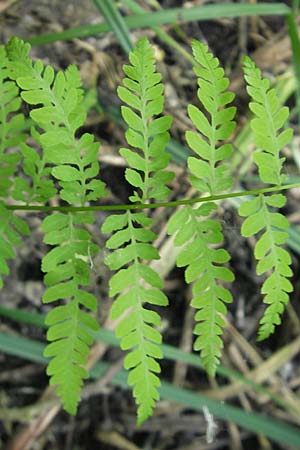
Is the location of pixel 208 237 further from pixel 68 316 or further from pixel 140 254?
pixel 68 316

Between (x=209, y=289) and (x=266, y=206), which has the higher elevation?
(x=266, y=206)

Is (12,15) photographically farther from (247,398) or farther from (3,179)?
(247,398)

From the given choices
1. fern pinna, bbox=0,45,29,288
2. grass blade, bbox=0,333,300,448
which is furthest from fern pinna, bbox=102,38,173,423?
grass blade, bbox=0,333,300,448

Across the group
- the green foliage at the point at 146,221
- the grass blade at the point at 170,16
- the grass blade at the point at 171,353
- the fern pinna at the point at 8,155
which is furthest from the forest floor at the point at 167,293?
the green foliage at the point at 146,221

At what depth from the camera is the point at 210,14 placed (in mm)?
2178

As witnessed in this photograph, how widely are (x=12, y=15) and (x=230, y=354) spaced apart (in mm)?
1642

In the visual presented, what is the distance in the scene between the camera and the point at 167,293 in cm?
236

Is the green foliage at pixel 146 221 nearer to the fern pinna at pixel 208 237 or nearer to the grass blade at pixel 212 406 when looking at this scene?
the fern pinna at pixel 208 237

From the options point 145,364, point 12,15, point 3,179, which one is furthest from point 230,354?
point 12,15

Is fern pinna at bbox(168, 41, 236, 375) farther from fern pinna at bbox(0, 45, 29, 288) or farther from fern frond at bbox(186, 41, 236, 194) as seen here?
fern pinna at bbox(0, 45, 29, 288)

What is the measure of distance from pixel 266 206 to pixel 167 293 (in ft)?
3.65

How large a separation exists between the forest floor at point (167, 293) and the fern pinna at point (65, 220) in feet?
2.74

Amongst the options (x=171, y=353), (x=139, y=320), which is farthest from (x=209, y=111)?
(x=171, y=353)

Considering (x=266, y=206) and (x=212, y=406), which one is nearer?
(x=266, y=206)
